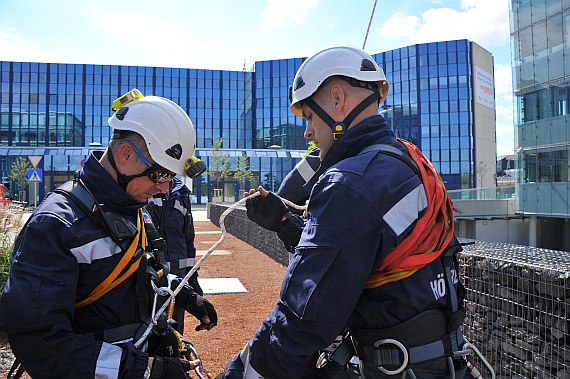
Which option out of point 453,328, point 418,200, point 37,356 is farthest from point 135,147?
point 453,328

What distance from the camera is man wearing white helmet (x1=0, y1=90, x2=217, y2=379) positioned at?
1733mm

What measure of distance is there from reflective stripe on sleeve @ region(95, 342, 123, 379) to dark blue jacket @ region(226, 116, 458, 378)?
0.49 meters

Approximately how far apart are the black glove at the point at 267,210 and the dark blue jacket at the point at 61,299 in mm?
898

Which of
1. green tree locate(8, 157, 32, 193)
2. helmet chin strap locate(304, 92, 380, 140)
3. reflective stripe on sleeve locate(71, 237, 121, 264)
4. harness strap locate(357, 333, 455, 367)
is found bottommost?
harness strap locate(357, 333, 455, 367)

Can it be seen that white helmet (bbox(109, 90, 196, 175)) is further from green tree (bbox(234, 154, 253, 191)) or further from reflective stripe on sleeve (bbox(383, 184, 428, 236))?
green tree (bbox(234, 154, 253, 191))

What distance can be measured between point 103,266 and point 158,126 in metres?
0.79

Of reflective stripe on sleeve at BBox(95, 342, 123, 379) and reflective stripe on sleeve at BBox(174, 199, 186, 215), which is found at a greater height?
reflective stripe on sleeve at BBox(174, 199, 186, 215)

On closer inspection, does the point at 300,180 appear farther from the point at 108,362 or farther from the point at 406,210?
the point at 108,362

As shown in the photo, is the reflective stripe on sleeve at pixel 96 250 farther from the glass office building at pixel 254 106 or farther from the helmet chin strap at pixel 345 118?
the glass office building at pixel 254 106

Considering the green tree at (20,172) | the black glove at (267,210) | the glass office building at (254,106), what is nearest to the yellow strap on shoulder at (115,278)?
the black glove at (267,210)

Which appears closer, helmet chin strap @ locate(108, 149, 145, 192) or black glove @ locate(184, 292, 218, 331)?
helmet chin strap @ locate(108, 149, 145, 192)

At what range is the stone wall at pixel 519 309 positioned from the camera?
10.3ft

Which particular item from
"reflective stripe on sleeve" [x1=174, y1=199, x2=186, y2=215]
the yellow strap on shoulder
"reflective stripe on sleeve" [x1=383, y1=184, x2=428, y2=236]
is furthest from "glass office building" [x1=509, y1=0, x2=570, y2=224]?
the yellow strap on shoulder

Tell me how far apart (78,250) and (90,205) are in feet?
0.75
